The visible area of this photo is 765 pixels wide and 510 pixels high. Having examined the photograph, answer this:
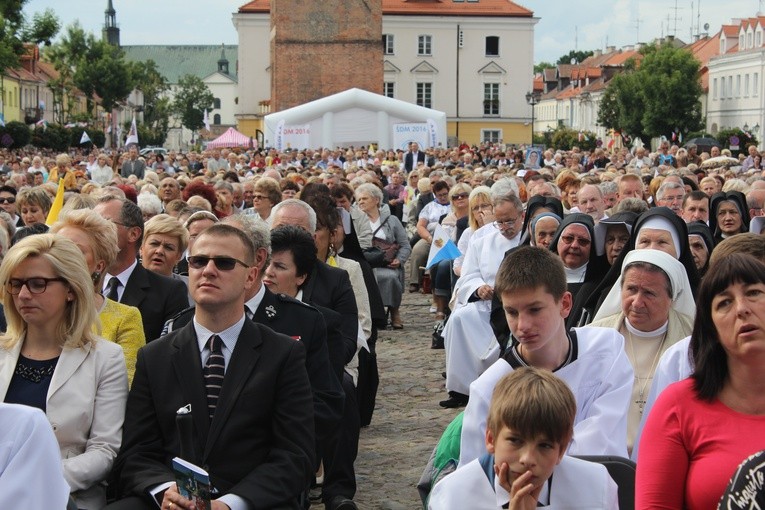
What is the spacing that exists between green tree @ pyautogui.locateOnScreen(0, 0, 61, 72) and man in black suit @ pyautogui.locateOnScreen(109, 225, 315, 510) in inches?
1730

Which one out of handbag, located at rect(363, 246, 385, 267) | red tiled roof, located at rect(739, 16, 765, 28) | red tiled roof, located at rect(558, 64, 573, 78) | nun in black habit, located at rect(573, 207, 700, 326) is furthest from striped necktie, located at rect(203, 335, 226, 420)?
red tiled roof, located at rect(558, 64, 573, 78)

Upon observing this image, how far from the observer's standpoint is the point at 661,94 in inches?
3359

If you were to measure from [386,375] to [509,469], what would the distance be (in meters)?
8.22

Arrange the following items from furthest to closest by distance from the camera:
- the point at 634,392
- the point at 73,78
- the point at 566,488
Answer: the point at 73,78 → the point at 634,392 → the point at 566,488

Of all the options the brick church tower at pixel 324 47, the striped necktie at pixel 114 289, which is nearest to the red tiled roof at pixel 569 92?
the brick church tower at pixel 324 47

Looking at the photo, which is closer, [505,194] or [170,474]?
[170,474]

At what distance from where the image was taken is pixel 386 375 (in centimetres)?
1220

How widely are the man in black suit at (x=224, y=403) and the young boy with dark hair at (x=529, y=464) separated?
1113mm

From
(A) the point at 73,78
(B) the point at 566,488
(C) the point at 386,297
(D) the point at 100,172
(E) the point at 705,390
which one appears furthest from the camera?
(A) the point at 73,78

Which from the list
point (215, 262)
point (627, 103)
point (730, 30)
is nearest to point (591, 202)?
point (215, 262)

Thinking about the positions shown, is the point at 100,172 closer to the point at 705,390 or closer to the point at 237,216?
the point at 237,216

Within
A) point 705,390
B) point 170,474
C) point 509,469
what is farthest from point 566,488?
point 170,474

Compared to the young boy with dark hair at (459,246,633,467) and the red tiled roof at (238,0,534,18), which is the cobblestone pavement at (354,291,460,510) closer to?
the young boy with dark hair at (459,246,633,467)

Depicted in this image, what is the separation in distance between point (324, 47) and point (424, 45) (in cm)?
2750
